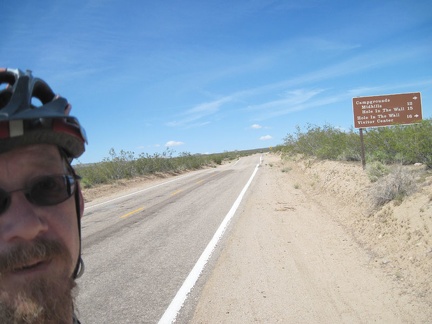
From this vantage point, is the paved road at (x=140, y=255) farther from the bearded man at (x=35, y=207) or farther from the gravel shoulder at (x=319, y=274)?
the bearded man at (x=35, y=207)

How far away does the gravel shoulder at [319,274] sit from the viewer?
353 centimetres

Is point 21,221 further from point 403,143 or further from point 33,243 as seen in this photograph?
point 403,143

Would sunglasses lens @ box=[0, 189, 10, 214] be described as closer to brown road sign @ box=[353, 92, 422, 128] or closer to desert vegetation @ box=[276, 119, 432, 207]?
desert vegetation @ box=[276, 119, 432, 207]

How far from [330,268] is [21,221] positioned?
182 inches

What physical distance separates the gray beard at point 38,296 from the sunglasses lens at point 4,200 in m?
0.20

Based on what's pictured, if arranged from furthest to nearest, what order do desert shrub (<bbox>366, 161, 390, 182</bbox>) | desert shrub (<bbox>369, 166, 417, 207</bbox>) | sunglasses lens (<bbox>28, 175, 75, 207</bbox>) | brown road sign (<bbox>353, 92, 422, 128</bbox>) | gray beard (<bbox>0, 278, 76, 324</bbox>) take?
1. brown road sign (<bbox>353, 92, 422, 128</bbox>)
2. desert shrub (<bbox>366, 161, 390, 182</bbox>)
3. desert shrub (<bbox>369, 166, 417, 207</bbox>)
4. sunglasses lens (<bbox>28, 175, 75, 207</bbox>)
5. gray beard (<bbox>0, 278, 76, 324</bbox>)

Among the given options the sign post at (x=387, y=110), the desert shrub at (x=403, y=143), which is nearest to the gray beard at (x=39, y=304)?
the desert shrub at (x=403, y=143)

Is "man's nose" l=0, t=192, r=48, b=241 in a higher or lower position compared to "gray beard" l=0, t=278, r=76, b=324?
higher

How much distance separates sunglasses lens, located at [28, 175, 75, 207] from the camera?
131cm

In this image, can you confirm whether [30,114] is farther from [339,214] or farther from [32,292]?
[339,214]

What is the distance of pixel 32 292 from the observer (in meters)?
1.11

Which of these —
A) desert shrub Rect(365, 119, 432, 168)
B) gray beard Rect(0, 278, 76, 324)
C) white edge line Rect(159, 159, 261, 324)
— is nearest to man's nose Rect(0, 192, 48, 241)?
gray beard Rect(0, 278, 76, 324)

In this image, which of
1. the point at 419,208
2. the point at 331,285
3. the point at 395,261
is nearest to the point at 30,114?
the point at 331,285

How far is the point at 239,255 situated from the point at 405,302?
2682 millimetres
